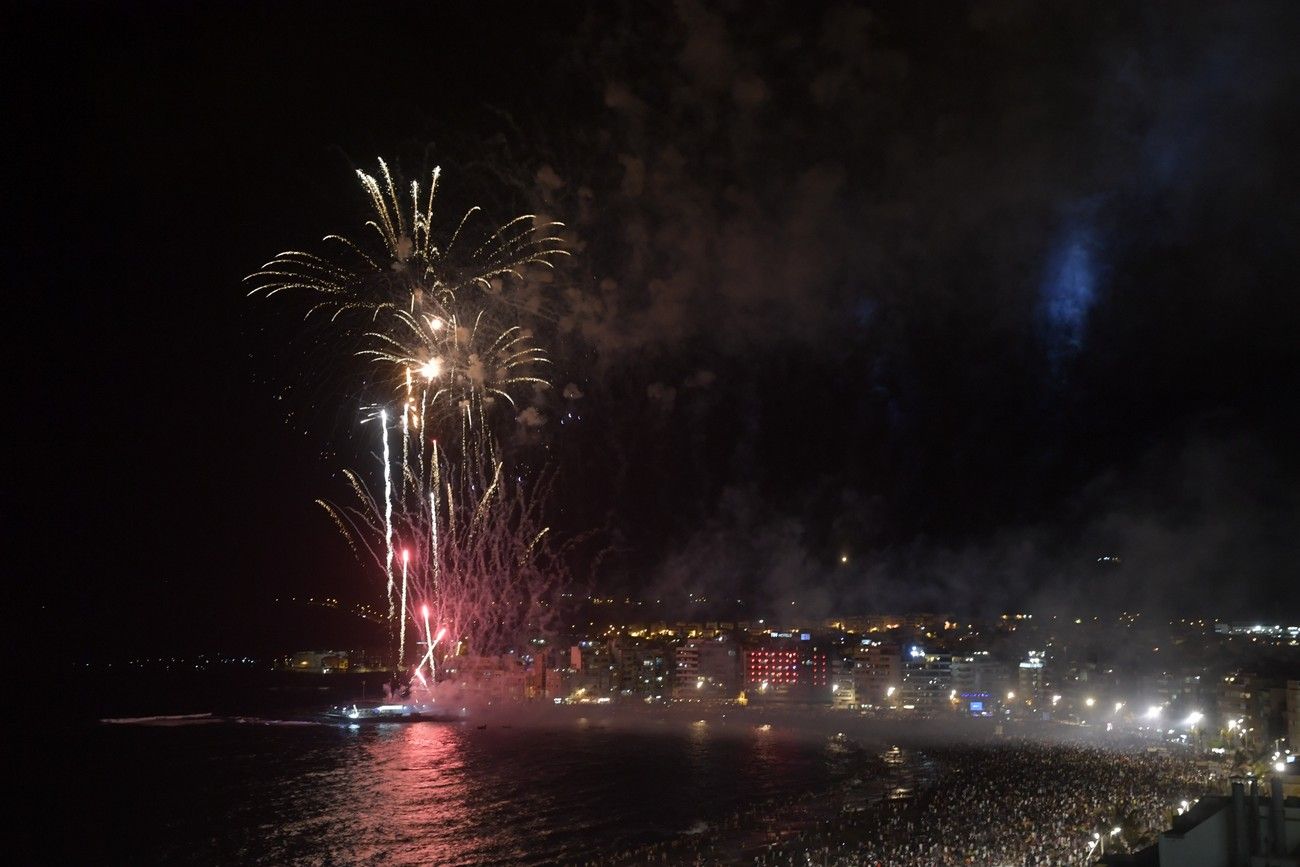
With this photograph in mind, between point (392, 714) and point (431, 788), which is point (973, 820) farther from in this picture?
point (392, 714)

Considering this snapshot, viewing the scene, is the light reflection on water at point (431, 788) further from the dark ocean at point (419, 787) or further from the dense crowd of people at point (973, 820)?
the dense crowd of people at point (973, 820)

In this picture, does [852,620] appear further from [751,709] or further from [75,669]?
[75,669]

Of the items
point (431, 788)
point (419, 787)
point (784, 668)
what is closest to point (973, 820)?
point (431, 788)

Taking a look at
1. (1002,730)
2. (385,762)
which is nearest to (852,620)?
(1002,730)

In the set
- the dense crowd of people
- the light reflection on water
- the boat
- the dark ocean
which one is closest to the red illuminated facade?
the dark ocean

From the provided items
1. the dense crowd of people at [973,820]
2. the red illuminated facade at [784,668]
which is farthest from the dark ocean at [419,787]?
the red illuminated facade at [784,668]

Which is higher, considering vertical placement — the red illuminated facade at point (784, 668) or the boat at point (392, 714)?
the red illuminated facade at point (784, 668)

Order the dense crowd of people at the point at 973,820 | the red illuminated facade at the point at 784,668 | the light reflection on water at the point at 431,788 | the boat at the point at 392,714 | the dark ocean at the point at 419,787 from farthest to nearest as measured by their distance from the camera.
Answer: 1. the red illuminated facade at the point at 784,668
2. the boat at the point at 392,714
3. the dark ocean at the point at 419,787
4. the light reflection on water at the point at 431,788
5. the dense crowd of people at the point at 973,820
